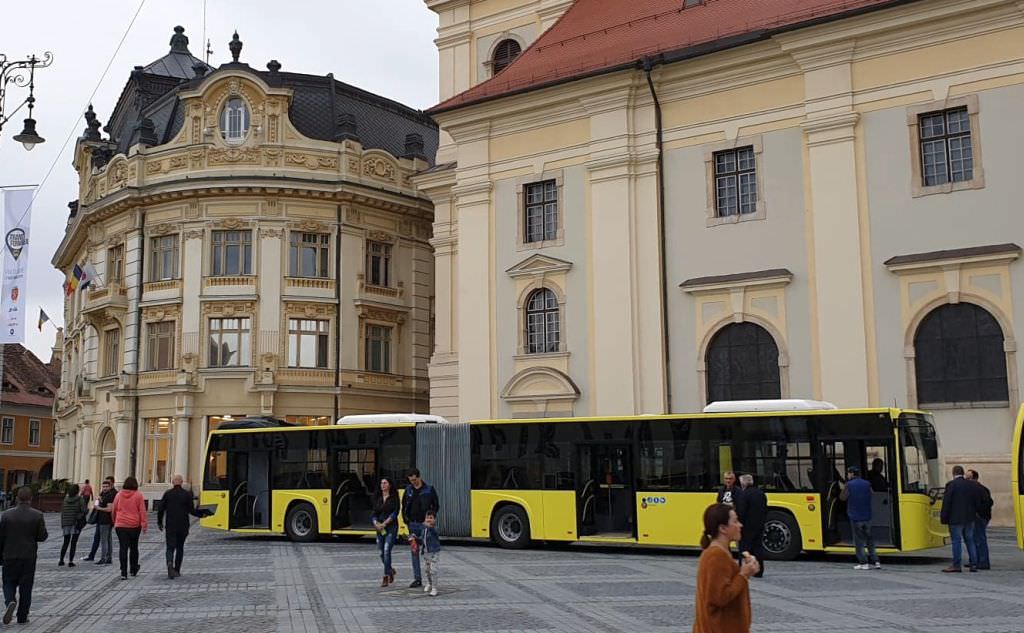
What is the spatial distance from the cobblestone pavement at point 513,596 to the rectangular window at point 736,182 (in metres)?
10.6

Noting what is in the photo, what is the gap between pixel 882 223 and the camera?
26656mm

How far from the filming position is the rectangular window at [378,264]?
44281 mm

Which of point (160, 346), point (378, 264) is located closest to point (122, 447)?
point (160, 346)

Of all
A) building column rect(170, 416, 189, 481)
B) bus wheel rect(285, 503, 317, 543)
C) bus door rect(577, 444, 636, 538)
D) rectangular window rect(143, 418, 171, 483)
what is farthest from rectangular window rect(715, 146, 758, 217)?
rectangular window rect(143, 418, 171, 483)

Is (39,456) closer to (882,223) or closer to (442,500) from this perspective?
(442,500)

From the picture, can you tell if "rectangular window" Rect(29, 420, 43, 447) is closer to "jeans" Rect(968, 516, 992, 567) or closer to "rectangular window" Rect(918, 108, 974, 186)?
"rectangular window" Rect(918, 108, 974, 186)

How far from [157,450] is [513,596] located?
99.3ft

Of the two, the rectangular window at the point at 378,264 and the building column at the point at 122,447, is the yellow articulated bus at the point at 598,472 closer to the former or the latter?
the building column at the point at 122,447

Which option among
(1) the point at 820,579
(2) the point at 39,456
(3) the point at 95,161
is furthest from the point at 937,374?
(2) the point at 39,456

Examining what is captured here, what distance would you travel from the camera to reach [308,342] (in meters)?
42.4

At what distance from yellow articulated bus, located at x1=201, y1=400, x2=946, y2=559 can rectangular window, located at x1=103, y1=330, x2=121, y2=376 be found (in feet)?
62.0

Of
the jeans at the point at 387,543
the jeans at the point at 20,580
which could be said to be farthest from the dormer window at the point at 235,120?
the jeans at the point at 20,580

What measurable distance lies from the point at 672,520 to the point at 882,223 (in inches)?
396

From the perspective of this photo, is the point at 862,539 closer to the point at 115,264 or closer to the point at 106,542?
the point at 106,542
